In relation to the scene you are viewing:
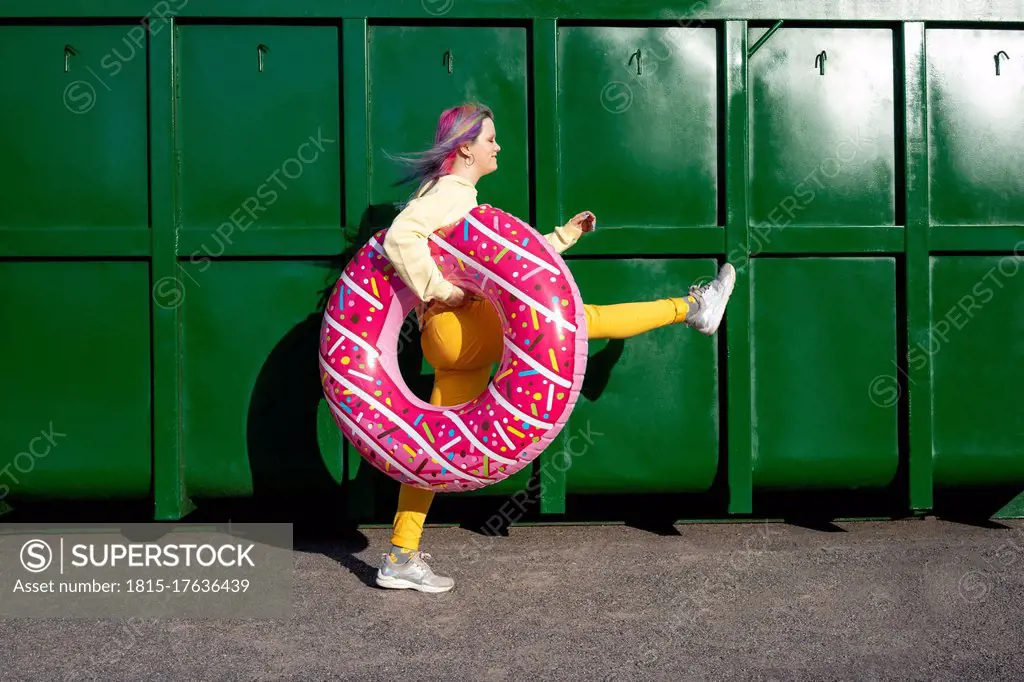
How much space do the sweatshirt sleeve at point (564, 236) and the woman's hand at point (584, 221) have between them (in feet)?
0.04

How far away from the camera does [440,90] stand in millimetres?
3904

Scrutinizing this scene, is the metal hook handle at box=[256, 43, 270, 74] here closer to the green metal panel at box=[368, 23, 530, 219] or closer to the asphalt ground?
the green metal panel at box=[368, 23, 530, 219]

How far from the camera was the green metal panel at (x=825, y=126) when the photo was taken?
13.0ft

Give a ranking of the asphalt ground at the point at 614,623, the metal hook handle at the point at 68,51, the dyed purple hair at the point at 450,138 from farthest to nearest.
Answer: the metal hook handle at the point at 68,51, the dyed purple hair at the point at 450,138, the asphalt ground at the point at 614,623

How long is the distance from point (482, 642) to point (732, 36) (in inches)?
107

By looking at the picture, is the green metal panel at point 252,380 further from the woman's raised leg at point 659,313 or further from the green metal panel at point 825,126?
the green metal panel at point 825,126

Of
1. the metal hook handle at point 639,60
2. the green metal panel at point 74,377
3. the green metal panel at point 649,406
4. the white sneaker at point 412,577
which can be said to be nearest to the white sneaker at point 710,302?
the green metal panel at point 649,406

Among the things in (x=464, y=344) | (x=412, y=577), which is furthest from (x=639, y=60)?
(x=412, y=577)

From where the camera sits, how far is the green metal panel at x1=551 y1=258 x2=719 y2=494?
393 centimetres

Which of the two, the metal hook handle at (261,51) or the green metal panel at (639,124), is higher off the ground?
the metal hook handle at (261,51)

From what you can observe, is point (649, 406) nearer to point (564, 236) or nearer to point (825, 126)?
point (564, 236)

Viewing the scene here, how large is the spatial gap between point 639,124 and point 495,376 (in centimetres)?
149

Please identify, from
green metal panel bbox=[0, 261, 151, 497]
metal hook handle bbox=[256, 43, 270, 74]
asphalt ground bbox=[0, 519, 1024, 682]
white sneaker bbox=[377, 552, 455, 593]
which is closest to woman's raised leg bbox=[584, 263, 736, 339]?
asphalt ground bbox=[0, 519, 1024, 682]

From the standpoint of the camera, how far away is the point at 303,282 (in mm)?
3879
